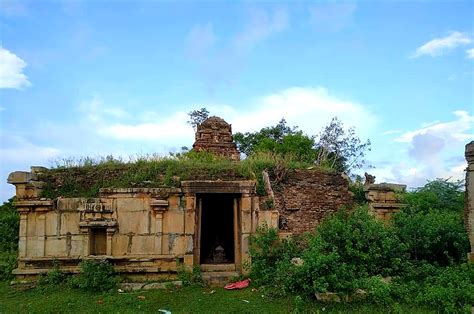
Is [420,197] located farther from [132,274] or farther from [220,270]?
[132,274]

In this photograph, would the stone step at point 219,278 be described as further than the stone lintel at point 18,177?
No

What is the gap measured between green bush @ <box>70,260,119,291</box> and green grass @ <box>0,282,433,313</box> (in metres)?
0.22

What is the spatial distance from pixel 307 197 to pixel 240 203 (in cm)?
228

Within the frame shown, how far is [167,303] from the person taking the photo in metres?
9.07

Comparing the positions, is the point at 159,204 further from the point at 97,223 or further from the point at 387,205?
the point at 387,205

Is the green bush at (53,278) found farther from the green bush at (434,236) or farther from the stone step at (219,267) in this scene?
the green bush at (434,236)

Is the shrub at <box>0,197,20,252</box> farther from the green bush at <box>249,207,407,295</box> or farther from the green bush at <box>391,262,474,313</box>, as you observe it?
the green bush at <box>391,262,474,313</box>

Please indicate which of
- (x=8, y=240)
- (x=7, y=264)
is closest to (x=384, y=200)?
(x=7, y=264)

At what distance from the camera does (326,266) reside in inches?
325

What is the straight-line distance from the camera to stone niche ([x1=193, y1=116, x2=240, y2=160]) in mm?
18156

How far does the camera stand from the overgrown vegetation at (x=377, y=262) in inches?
314

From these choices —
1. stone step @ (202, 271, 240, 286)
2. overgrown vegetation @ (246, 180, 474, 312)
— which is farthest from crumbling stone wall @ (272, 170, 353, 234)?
stone step @ (202, 271, 240, 286)

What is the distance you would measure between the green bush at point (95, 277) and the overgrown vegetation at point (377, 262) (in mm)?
3369

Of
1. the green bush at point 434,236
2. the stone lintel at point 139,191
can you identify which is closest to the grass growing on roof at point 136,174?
the stone lintel at point 139,191
